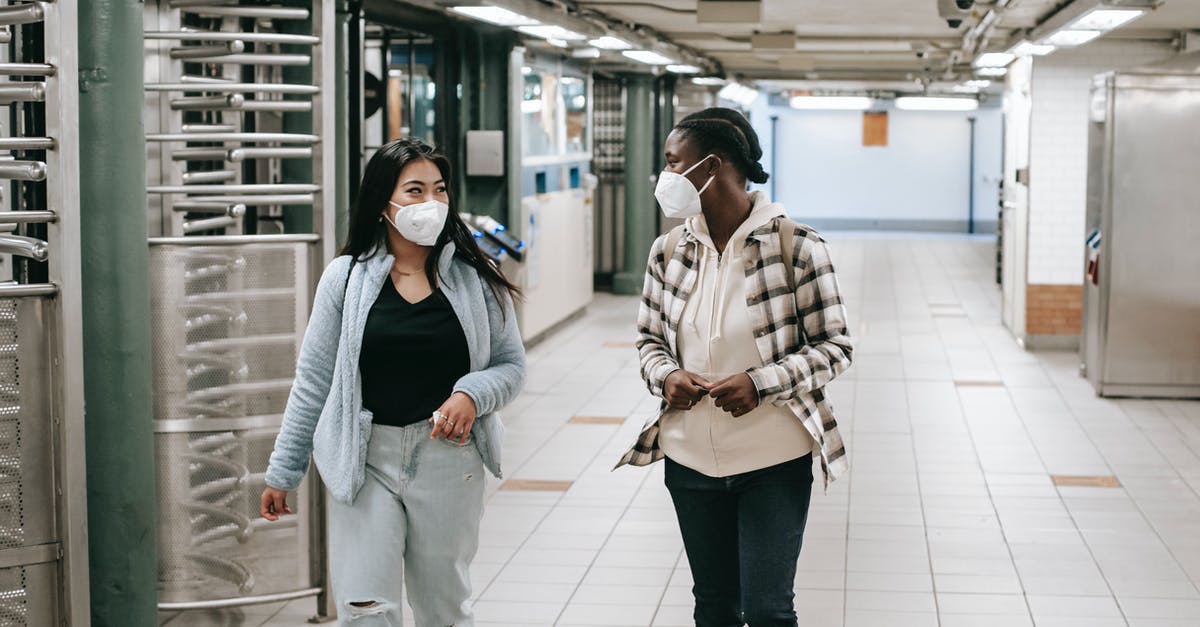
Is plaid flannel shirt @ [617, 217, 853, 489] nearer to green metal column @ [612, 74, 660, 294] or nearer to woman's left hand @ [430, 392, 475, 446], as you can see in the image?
woman's left hand @ [430, 392, 475, 446]

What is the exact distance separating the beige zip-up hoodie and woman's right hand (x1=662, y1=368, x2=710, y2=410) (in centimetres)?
7

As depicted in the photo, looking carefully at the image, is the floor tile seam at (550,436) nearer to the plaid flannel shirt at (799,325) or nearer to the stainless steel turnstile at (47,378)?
the stainless steel turnstile at (47,378)

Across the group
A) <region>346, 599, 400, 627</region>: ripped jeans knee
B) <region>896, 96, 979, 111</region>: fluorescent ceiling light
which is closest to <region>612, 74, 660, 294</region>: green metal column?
<region>896, 96, 979, 111</region>: fluorescent ceiling light

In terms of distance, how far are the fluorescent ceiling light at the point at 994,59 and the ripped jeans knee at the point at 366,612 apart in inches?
367

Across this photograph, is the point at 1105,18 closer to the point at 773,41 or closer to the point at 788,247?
the point at 773,41

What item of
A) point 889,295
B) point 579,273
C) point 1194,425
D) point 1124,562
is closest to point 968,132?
point 889,295

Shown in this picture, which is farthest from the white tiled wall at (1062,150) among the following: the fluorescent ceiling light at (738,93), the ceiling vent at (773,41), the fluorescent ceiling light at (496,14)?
the fluorescent ceiling light at (738,93)

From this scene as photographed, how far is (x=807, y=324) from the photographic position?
3146mm

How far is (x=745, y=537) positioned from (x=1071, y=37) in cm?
690

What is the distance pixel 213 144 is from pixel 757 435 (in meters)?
3.23

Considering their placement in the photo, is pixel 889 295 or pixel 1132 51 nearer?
pixel 1132 51

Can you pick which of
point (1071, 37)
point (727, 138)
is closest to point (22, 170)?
point (727, 138)

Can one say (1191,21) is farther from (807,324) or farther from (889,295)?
(807,324)

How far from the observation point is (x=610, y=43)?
11211mm
